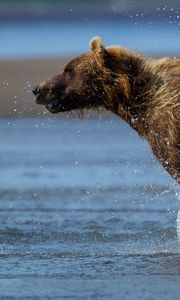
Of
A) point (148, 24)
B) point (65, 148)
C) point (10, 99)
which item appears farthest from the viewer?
point (148, 24)

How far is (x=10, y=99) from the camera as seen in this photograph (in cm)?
2048

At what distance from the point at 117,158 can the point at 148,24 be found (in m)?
26.6

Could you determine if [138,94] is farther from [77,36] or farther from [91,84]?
[77,36]

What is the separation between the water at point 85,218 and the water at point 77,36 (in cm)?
1020

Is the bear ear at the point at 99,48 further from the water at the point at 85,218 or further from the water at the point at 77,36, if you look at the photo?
the water at the point at 77,36

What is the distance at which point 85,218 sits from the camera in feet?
34.1

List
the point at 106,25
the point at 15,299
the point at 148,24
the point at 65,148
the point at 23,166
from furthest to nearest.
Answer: the point at 148,24 → the point at 106,25 → the point at 65,148 → the point at 23,166 → the point at 15,299

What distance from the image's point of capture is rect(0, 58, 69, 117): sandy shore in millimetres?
19211

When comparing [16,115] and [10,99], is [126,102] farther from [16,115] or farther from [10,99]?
[10,99]

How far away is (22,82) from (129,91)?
43.4 feet

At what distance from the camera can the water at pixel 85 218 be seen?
7660mm

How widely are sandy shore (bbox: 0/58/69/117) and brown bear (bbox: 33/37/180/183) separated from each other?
9.48 meters

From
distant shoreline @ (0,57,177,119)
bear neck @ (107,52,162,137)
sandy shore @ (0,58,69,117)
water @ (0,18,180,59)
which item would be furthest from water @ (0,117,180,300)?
water @ (0,18,180,59)

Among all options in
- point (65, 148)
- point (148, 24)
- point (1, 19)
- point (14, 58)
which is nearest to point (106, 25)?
point (148, 24)
